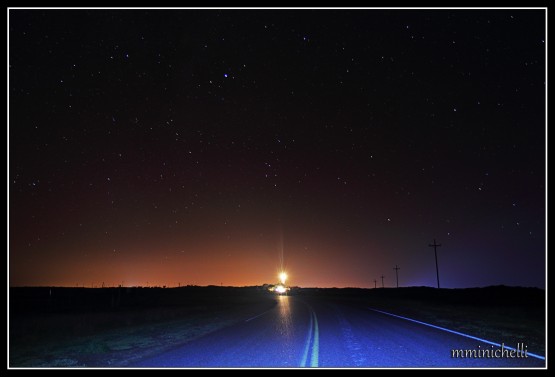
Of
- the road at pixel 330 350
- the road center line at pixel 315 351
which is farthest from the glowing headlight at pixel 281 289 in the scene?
the road center line at pixel 315 351

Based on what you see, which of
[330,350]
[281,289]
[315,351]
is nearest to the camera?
[315,351]

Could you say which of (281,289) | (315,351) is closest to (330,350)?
(315,351)

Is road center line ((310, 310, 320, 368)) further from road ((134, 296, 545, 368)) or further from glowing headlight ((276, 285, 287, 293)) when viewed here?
glowing headlight ((276, 285, 287, 293))

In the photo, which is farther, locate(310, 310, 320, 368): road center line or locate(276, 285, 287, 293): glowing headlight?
locate(276, 285, 287, 293): glowing headlight

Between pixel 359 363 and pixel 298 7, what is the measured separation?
725 cm

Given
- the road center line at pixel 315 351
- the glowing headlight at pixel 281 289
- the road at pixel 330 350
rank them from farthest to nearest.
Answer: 1. the glowing headlight at pixel 281 289
2. the road at pixel 330 350
3. the road center line at pixel 315 351

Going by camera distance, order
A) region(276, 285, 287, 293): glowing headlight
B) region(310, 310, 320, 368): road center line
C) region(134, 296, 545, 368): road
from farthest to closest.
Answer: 1. region(276, 285, 287, 293): glowing headlight
2. region(134, 296, 545, 368): road
3. region(310, 310, 320, 368): road center line

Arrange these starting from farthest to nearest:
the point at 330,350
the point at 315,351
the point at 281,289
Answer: the point at 281,289 → the point at 330,350 → the point at 315,351

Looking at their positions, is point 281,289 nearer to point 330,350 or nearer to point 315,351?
point 330,350

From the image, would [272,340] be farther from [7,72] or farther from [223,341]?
[7,72]

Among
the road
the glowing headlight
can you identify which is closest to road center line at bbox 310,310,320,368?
the road

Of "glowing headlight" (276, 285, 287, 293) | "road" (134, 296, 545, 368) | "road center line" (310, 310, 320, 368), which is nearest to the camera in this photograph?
"road center line" (310, 310, 320, 368)

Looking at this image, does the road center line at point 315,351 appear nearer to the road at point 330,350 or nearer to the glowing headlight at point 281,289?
the road at point 330,350
